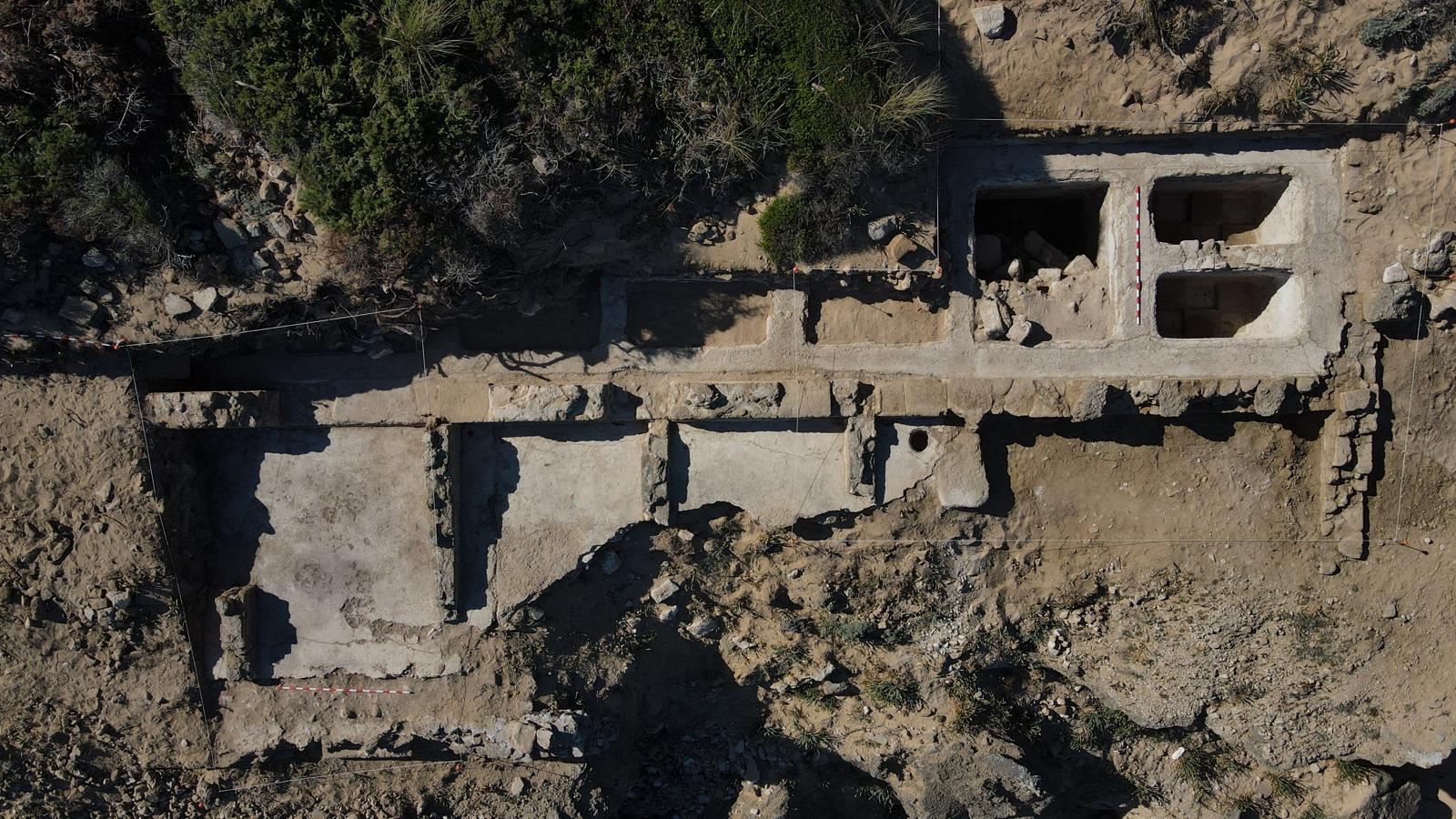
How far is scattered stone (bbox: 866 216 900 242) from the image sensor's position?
9.56 meters

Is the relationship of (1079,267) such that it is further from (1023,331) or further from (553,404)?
(553,404)

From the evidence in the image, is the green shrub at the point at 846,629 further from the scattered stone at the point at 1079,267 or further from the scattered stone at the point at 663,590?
the scattered stone at the point at 1079,267

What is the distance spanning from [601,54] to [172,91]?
4.51 meters

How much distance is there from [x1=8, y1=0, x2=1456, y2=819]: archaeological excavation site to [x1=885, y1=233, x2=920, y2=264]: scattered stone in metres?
0.05

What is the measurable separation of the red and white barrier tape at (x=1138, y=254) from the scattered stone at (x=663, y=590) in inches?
256

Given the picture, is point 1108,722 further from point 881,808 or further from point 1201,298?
point 1201,298

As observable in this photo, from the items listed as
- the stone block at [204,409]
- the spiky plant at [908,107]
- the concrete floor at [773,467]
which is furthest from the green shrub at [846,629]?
the stone block at [204,409]

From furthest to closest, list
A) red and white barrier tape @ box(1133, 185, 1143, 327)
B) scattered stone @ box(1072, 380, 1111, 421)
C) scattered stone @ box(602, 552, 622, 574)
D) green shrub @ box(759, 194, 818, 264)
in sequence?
scattered stone @ box(602, 552, 622, 574), red and white barrier tape @ box(1133, 185, 1143, 327), scattered stone @ box(1072, 380, 1111, 421), green shrub @ box(759, 194, 818, 264)

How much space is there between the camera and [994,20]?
935cm

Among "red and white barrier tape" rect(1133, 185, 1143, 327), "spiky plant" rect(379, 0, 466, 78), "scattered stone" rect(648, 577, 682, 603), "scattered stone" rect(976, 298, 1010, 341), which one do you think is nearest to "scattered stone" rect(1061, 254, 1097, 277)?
"red and white barrier tape" rect(1133, 185, 1143, 327)

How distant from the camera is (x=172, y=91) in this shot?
892cm

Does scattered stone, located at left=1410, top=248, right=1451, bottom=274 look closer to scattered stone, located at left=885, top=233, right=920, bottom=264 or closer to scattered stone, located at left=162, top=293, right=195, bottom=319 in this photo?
scattered stone, located at left=885, top=233, right=920, bottom=264

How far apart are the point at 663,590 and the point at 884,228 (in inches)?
204

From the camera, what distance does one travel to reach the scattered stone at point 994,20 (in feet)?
30.7
